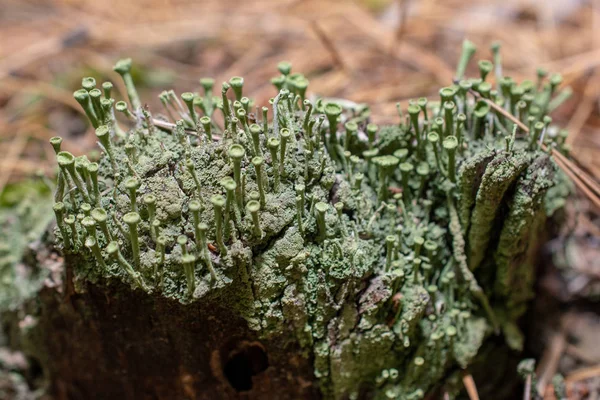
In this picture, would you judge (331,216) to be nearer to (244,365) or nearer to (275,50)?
(244,365)

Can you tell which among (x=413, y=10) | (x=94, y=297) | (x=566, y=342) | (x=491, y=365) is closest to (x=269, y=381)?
(x=94, y=297)

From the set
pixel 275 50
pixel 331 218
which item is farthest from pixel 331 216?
pixel 275 50

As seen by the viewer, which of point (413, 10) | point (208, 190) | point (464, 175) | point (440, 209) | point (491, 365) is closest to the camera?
point (208, 190)

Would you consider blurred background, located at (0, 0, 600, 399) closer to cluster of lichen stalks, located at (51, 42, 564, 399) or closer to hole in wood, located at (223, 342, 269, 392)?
cluster of lichen stalks, located at (51, 42, 564, 399)

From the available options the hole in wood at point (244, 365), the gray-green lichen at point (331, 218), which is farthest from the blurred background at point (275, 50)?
the hole in wood at point (244, 365)

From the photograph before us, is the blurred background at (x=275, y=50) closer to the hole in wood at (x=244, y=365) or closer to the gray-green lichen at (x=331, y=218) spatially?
the gray-green lichen at (x=331, y=218)

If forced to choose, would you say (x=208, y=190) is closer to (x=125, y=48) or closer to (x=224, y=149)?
(x=224, y=149)

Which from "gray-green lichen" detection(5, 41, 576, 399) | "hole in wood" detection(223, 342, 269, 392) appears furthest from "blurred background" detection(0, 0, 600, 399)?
"hole in wood" detection(223, 342, 269, 392)
